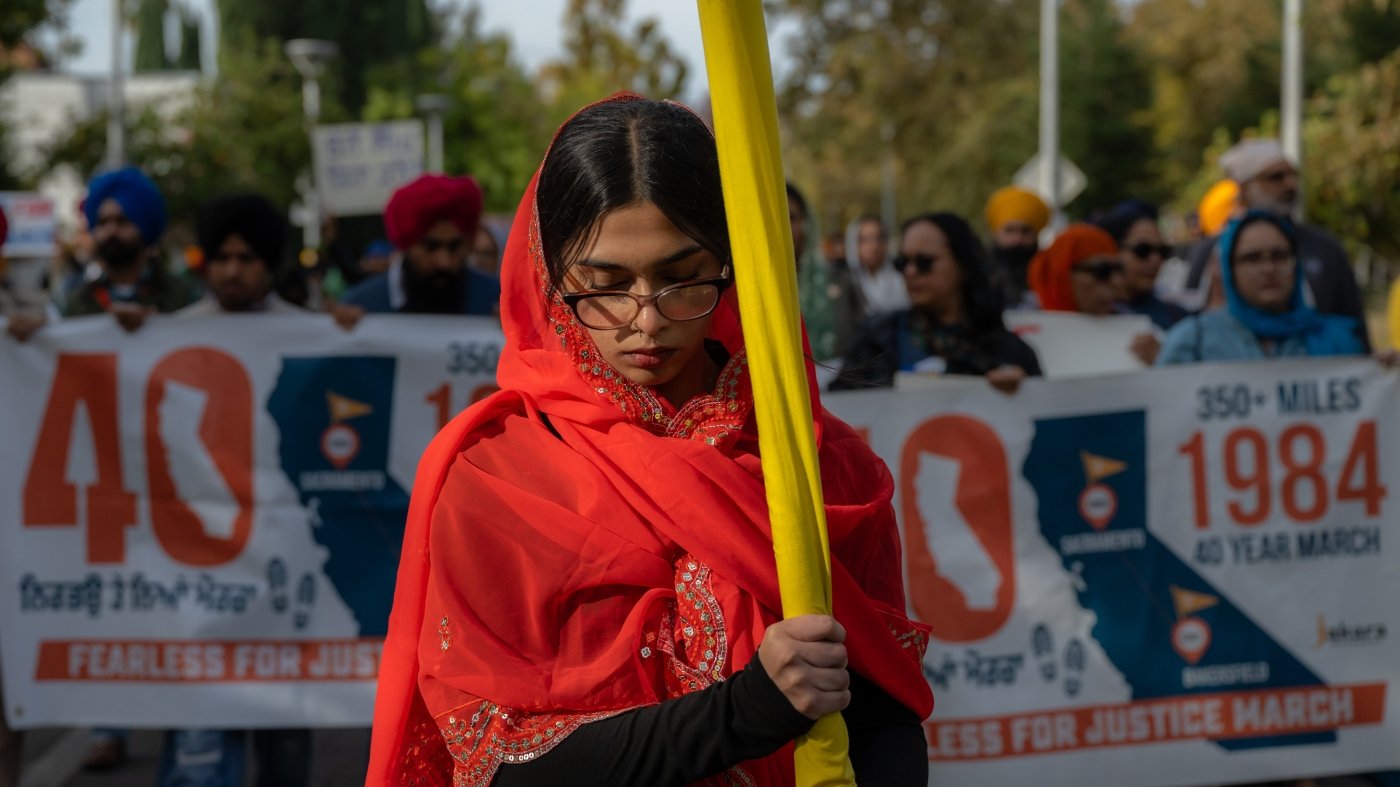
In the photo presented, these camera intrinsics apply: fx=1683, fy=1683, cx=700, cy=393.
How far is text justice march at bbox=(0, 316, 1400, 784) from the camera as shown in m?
5.37

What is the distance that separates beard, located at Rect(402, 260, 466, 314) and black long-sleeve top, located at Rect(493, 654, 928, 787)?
184 inches

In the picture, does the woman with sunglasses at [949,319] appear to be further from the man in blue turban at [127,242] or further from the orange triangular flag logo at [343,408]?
the man in blue turban at [127,242]

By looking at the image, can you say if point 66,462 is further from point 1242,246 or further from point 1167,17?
point 1167,17

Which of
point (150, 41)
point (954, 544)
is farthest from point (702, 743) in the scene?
point (150, 41)

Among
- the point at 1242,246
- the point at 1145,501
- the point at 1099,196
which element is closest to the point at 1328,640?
the point at 1145,501

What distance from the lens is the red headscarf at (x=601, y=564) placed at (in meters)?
2.02

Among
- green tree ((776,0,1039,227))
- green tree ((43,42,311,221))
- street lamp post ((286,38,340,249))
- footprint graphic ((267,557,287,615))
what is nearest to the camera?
footprint graphic ((267,557,287,615))

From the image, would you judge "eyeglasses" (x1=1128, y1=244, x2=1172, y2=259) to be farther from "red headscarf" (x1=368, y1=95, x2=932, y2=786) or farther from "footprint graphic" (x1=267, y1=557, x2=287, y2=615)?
"red headscarf" (x1=368, y1=95, x2=932, y2=786)

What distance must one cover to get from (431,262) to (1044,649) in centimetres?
281

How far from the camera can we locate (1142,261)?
769 centimetres

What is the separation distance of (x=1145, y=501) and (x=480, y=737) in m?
3.83

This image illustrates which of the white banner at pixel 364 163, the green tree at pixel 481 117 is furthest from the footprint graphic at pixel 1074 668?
the green tree at pixel 481 117

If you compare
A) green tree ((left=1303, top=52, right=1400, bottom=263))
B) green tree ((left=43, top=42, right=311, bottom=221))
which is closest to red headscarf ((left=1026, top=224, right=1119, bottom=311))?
green tree ((left=1303, top=52, right=1400, bottom=263))

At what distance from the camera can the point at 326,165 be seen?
58.2 feet
